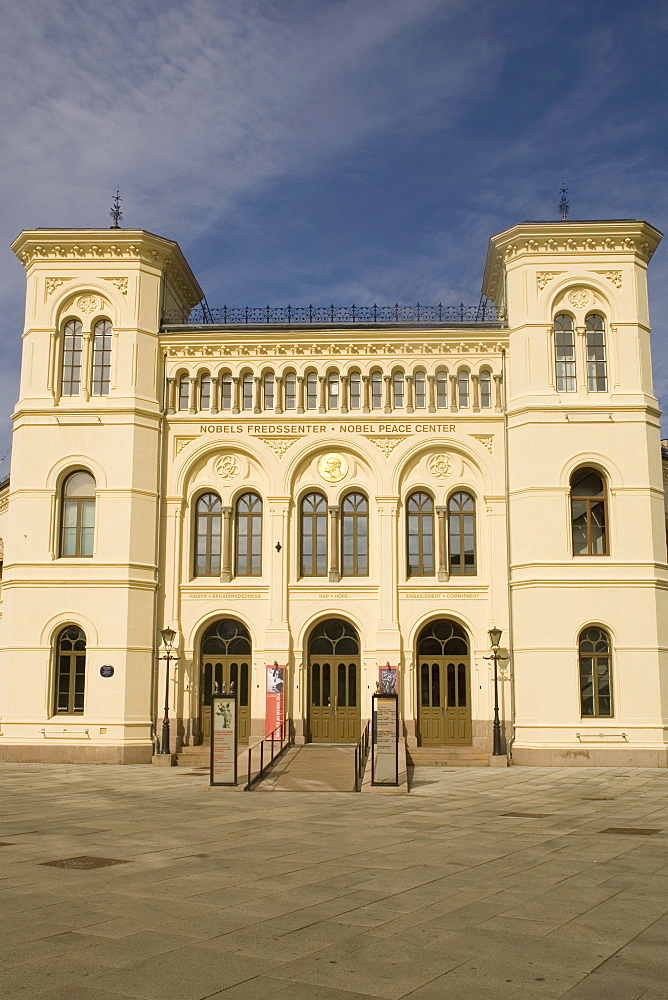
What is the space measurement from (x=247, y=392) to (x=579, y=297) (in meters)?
10.8

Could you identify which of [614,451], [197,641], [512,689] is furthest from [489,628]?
[197,641]

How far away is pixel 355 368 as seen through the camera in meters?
31.6

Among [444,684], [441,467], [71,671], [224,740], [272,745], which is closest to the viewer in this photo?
[224,740]

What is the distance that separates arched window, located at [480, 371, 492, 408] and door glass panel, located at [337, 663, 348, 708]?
9.30 m

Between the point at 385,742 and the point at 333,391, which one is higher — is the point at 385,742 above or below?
below

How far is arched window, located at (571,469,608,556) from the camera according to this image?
2925 cm

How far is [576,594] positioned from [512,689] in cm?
339

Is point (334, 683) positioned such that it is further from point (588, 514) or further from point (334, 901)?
point (334, 901)

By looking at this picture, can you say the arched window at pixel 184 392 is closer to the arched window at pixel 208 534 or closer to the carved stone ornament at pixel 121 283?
the arched window at pixel 208 534

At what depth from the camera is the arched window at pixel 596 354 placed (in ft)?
98.9

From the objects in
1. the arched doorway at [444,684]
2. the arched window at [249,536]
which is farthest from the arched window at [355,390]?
the arched doorway at [444,684]

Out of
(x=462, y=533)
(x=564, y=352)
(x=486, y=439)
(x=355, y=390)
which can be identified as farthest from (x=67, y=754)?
(x=564, y=352)

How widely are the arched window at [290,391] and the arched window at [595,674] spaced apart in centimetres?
1135

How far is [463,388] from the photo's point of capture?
3142 cm
